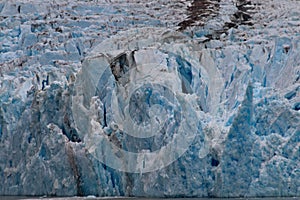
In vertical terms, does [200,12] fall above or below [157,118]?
above

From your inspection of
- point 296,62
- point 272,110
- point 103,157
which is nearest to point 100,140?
point 103,157

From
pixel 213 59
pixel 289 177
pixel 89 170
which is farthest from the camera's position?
pixel 213 59

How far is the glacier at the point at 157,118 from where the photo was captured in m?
19.1

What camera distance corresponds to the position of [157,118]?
20000mm

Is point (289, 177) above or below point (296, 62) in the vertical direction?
below

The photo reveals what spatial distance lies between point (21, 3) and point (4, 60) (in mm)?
6162

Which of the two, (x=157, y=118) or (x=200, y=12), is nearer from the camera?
(x=157, y=118)

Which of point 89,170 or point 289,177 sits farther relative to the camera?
point 89,170

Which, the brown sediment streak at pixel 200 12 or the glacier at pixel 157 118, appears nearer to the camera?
the glacier at pixel 157 118

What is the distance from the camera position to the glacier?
1908cm

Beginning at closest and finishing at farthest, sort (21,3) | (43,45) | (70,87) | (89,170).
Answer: (89,170) → (70,87) → (43,45) → (21,3)

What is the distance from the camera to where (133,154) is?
2006cm

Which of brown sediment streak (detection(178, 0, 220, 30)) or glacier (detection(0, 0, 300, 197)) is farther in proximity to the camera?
brown sediment streak (detection(178, 0, 220, 30))

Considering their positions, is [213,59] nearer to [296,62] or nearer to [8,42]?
[296,62]
